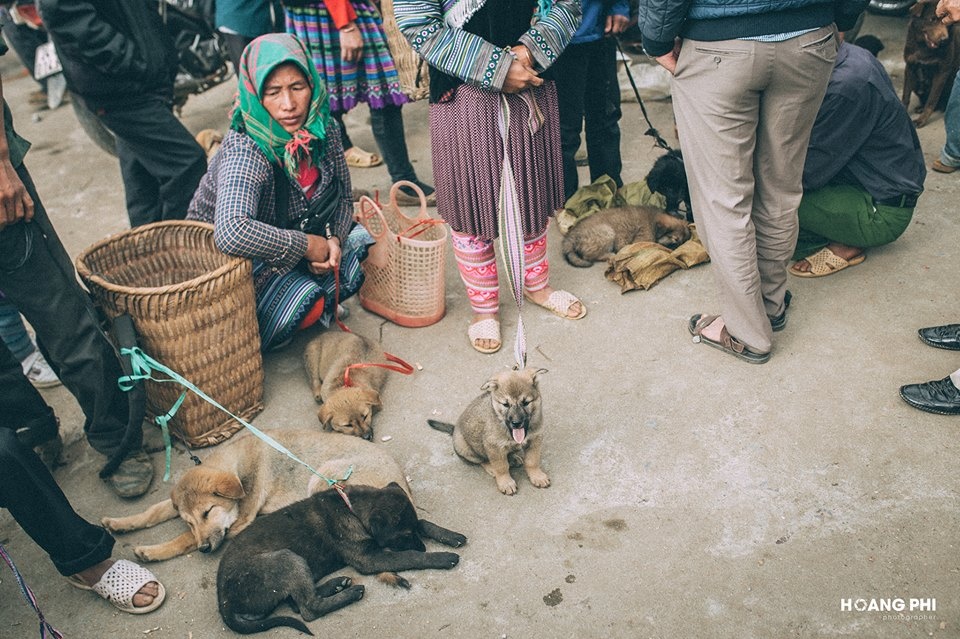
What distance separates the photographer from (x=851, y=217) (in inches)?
153

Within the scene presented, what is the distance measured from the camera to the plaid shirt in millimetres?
3350

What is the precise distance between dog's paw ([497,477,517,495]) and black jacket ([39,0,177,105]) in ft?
9.70

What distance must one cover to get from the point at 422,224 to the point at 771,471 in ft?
7.27

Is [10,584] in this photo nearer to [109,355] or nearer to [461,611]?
[109,355]

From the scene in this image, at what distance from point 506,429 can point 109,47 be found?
2901 millimetres

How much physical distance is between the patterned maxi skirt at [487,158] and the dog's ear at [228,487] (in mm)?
1579

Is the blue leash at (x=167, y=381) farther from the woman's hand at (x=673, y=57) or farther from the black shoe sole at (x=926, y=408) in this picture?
Answer: the black shoe sole at (x=926, y=408)

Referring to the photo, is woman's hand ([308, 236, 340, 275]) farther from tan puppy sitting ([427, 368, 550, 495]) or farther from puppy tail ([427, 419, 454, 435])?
tan puppy sitting ([427, 368, 550, 495])

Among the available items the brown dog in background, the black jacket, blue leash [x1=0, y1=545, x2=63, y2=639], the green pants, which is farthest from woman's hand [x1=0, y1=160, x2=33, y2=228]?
the brown dog in background

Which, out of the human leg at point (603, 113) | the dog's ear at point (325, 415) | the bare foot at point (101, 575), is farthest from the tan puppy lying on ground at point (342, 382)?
the human leg at point (603, 113)

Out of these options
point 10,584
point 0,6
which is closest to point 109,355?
point 10,584

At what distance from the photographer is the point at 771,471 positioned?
2977 mm

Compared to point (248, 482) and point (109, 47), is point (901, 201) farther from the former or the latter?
point (109, 47)

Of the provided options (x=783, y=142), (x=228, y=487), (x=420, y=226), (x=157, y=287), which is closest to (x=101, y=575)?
(x=228, y=487)
